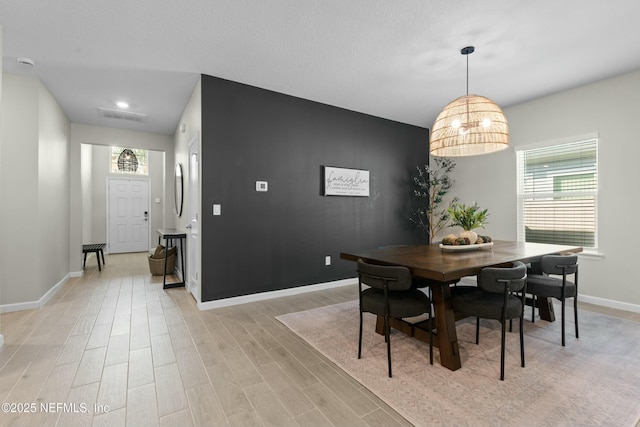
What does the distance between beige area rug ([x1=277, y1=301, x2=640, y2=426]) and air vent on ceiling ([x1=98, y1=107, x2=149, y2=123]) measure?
4.17 meters

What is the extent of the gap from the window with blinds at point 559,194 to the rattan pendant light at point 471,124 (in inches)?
74.4

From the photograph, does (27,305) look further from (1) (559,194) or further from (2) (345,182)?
(1) (559,194)

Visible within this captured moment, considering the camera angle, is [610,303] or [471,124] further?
[610,303]

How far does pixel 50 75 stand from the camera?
10.8 feet

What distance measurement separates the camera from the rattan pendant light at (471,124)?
97.7 inches

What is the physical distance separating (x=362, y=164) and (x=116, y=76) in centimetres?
339

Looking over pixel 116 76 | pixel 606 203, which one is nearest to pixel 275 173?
pixel 116 76

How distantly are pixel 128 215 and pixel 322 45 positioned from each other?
7.27m

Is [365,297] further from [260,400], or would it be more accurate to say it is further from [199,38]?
[199,38]

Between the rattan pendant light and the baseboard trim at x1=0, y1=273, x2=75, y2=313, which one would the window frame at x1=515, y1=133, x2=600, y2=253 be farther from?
the baseboard trim at x1=0, y1=273, x2=75, y2=313

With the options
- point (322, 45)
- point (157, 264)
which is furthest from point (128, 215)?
point (322, 45)

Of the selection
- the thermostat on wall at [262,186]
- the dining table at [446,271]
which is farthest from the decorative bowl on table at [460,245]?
the thermostat on wall at [262,186]

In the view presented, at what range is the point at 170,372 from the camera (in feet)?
6.63

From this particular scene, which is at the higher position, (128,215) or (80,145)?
(80,145)
